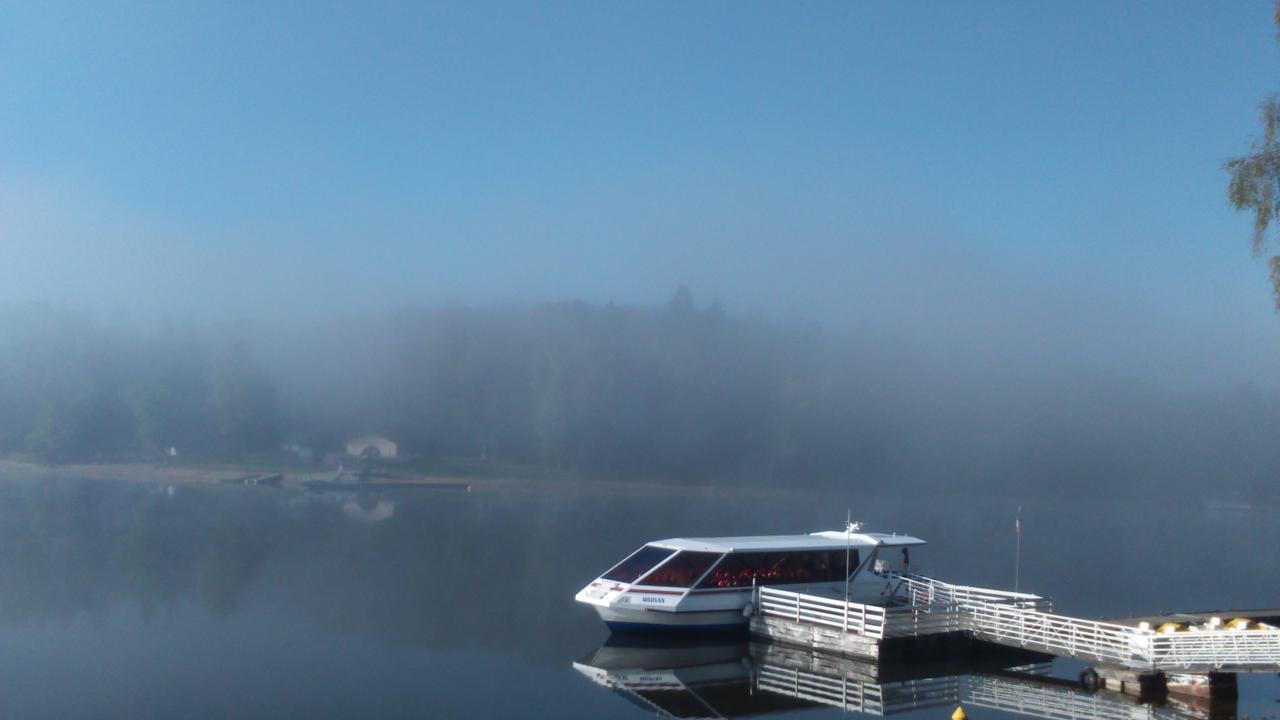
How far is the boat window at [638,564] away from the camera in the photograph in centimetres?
2689

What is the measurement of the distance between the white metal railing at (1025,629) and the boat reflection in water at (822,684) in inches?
31.1

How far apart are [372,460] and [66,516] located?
48.4 m

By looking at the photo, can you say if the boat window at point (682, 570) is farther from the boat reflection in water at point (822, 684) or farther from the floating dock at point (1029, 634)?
the floating dock at point (1029, 634)

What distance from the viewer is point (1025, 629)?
953 inches

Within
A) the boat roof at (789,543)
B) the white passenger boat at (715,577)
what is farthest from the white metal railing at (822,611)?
the boat roof at (789,543)

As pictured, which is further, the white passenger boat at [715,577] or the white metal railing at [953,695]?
the white passenger boat at [715,577]

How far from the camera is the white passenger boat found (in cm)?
2609

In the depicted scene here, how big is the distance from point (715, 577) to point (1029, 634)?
779 cm

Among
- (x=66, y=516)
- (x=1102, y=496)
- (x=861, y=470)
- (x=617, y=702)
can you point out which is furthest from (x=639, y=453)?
(x=617, y=702)

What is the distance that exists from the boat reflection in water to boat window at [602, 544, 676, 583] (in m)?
1.54

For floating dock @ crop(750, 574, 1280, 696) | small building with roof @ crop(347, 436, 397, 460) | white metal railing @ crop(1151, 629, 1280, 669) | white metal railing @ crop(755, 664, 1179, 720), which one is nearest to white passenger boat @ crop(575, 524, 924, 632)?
floating dock @ crop(750, 574, 1280, 696)

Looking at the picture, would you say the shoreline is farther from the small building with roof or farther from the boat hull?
the boat hull

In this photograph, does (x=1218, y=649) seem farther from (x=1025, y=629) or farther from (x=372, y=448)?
(x=372, y=448)

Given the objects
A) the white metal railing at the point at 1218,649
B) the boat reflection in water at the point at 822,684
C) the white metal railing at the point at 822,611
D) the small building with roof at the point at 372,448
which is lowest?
the small building with roof at the point at 372,448
